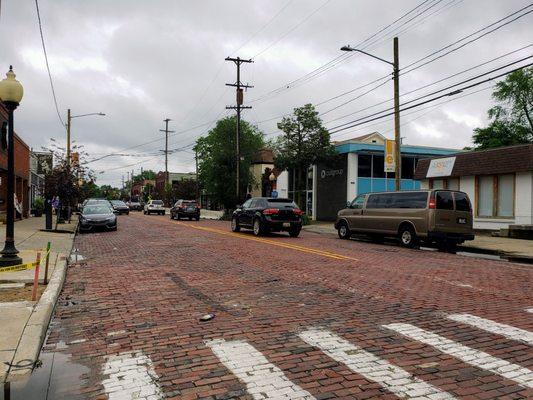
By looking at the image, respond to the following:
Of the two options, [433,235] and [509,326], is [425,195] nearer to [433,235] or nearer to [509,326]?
[433,235]

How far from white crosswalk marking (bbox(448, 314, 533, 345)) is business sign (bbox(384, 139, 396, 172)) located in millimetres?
16757

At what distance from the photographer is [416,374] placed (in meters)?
4.32

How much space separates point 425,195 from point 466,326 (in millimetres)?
11278

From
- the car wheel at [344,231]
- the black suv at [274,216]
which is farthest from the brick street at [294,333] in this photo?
the car wheel at [344,231]

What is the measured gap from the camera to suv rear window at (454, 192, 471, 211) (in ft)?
54.5

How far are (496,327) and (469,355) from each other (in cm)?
131

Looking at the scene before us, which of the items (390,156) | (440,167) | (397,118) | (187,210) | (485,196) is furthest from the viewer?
(187,210)

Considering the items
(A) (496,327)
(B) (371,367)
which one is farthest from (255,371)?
(A) (496,327)

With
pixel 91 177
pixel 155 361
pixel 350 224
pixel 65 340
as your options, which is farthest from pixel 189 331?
pixel 91 177

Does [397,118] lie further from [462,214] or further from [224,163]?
[224,163]

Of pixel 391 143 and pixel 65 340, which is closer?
pixel 65 340

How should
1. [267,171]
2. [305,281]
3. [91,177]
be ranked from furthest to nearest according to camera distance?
1. [267,171]
2. [91,177]
3. [305,281]

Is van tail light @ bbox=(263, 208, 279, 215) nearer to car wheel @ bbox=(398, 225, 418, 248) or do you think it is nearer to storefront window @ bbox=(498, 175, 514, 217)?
car wheel @ bbox=(398, 225, 418, 248)

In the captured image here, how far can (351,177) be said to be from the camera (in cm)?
3322
